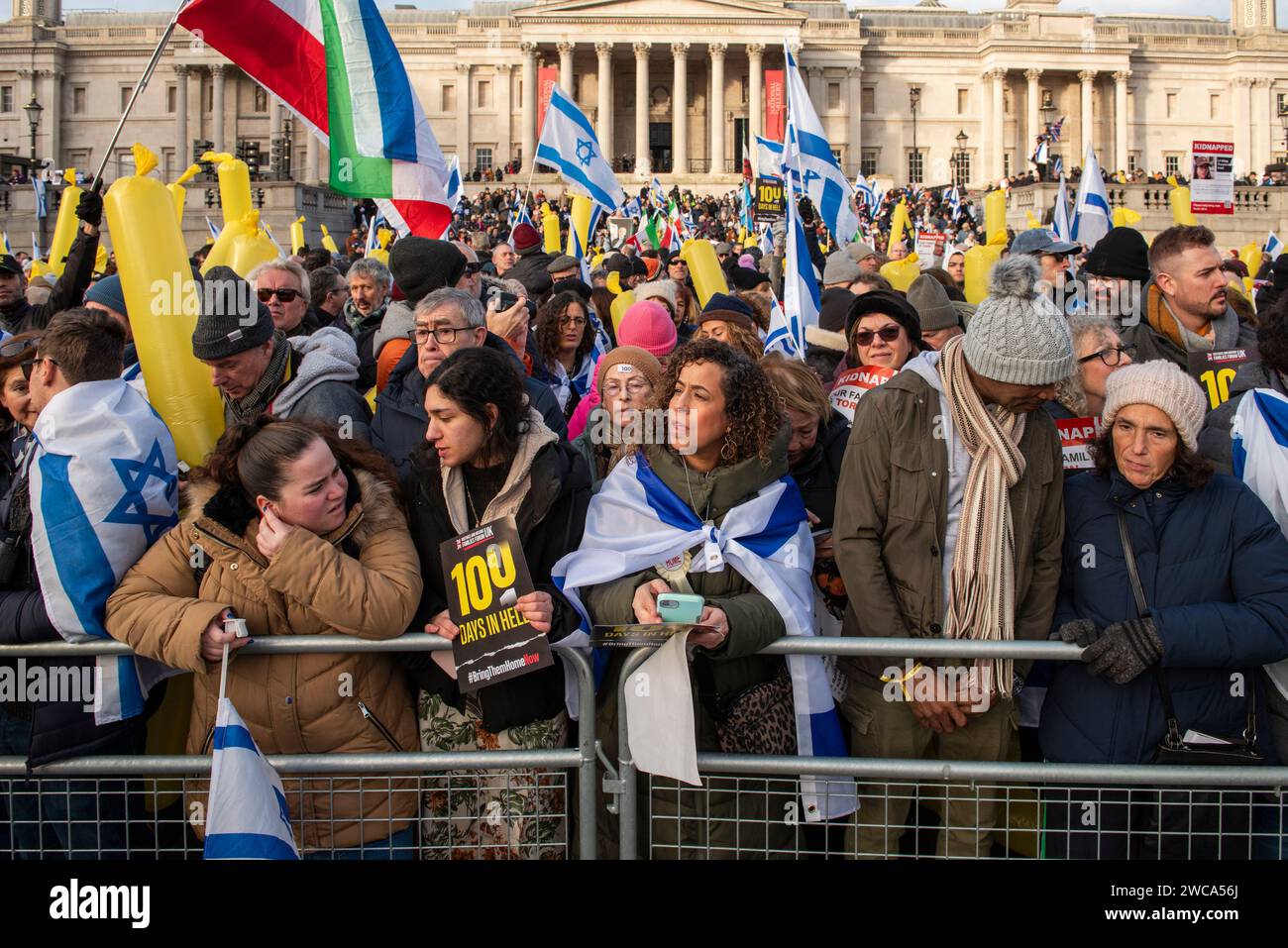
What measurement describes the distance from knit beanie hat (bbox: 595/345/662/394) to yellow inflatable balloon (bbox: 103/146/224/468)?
1396 mm

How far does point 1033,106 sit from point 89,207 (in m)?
66.9

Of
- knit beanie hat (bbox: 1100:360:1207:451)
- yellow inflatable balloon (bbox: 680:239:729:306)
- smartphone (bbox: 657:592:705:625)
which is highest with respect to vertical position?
yellow inflatable balloon (bbox: 680:239:729:306)

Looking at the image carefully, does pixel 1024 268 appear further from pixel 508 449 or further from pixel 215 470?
pixel 215 470

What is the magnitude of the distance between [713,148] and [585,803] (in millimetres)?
60686

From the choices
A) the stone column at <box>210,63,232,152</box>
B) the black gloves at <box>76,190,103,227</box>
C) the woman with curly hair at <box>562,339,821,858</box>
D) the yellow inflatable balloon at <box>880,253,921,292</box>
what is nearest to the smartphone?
the woman with curly hair at <box>562,339,821,858</box>

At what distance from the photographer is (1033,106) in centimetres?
6438

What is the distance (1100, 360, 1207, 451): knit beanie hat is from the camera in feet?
10.9

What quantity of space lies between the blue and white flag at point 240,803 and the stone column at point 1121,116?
227 feet

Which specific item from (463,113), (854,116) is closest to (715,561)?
(463,113)

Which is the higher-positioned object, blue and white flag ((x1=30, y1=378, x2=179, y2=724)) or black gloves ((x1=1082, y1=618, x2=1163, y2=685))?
blue and white flag ((x1=30, y1=378, x2=179, y2=724))

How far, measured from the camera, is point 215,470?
3266mm

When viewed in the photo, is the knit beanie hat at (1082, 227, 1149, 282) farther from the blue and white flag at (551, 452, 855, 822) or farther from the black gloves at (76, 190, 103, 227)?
the black gloves at (76, 190, 103, 227)
